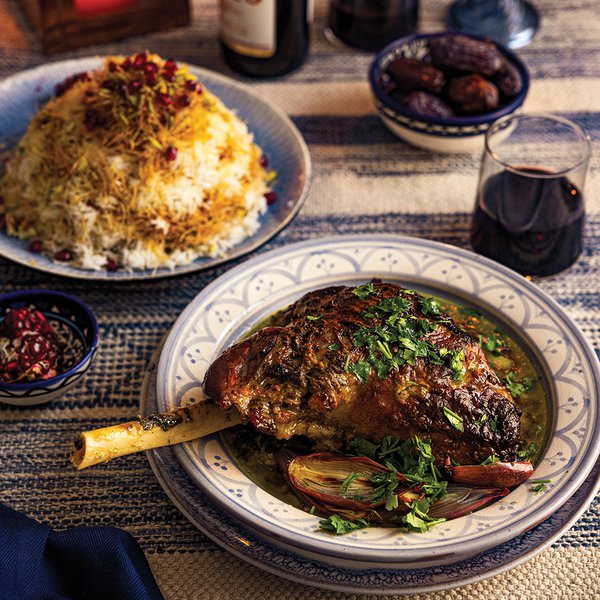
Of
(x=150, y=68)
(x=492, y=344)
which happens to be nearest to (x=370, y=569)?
(x=492, y=344)

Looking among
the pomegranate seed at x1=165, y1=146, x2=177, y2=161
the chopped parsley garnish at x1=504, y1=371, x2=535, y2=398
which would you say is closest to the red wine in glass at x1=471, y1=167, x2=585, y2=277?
the chopped parsley garnish at x1=504, y1=371, x2=535, y2=398

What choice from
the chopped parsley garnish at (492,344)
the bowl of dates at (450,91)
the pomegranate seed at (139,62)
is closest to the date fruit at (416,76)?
the bowl of dates at (450,91)

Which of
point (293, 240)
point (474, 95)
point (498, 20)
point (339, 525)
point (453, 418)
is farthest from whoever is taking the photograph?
point (498, 20)

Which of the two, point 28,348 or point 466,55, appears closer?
point 28,348

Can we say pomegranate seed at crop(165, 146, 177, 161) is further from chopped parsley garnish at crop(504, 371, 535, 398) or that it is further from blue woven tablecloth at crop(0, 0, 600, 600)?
chopped parsley garnish at crop(504, 371, 535, 398)

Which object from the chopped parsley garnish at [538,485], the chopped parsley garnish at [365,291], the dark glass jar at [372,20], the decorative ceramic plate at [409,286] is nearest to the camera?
the decorative ceramic plate at [409,286]

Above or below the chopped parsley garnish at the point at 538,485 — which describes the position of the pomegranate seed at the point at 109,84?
above

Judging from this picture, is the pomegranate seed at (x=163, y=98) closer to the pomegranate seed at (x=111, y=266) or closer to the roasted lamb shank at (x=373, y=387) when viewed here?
the pomegranate seed at (x=111, y=266)

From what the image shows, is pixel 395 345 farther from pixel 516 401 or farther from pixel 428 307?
pixel 516 401
